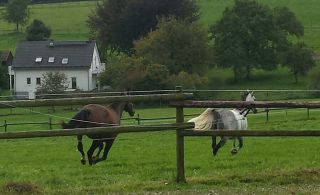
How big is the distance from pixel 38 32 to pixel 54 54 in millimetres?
18902

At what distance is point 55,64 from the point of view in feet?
312

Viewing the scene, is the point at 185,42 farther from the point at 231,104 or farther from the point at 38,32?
the point at 231,104

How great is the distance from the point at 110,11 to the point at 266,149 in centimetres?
7613

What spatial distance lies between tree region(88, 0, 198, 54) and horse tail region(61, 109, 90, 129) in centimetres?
7291

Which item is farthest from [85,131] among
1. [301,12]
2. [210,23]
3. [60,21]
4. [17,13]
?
[60,21]

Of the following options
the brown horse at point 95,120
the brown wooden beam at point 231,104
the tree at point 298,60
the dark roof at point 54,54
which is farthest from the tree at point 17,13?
the brown wooden beam at point 231,104

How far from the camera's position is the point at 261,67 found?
8650 centimetres

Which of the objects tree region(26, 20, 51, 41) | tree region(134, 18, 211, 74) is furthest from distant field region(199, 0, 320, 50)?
tree region(26, 20, 51, 41)

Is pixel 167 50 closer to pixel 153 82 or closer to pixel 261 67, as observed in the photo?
pixel 153 82

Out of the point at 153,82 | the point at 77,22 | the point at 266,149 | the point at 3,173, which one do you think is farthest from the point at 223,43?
the point at 3,173

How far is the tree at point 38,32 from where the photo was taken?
366 feet

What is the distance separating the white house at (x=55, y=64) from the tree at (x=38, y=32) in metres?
13.4

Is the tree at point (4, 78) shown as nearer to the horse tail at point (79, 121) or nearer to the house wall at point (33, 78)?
the house wall at point (33, 78)

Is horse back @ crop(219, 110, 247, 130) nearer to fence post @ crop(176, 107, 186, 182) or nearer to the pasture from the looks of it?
the pasture
